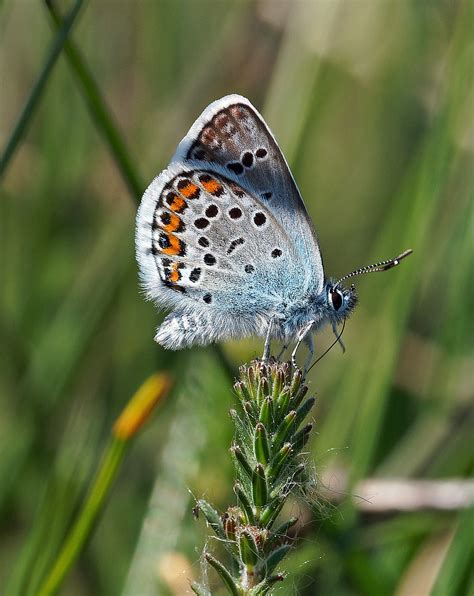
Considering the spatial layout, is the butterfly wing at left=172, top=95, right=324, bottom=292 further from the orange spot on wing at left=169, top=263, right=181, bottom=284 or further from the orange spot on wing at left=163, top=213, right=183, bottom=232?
the orange spot on wing at left=169, top=263, right=181, bottom=284

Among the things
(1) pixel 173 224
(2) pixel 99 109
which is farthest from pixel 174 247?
(2) pixel 99 109

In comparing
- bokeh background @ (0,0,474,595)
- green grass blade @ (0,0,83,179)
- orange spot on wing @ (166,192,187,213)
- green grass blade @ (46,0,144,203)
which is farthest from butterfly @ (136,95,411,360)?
green grass blade @ (0,0,83,179)

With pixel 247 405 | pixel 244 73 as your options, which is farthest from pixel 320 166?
pixel 247 405

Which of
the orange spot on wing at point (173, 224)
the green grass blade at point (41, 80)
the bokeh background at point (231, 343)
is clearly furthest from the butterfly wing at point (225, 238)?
the green grass blade at point (41, 80)

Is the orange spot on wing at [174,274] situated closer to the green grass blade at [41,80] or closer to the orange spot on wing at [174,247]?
the orange spot on wing at [174,247]

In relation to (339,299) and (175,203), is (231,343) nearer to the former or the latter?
(339,299)

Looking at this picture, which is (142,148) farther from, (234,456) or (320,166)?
(234,456)
